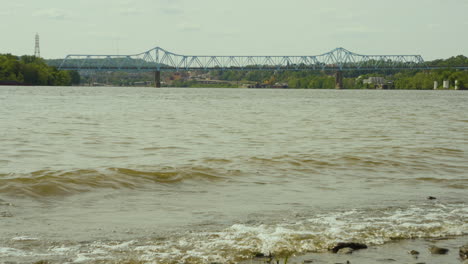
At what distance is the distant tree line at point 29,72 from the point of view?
428 ft

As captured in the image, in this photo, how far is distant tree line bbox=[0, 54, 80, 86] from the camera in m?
130

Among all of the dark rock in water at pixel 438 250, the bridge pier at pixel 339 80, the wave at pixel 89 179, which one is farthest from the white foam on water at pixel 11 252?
the bridge pier at pixel 339 80

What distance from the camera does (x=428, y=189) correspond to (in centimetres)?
991

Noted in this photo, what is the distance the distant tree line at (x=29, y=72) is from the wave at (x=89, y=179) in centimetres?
12754

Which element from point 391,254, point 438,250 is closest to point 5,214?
point 391,254

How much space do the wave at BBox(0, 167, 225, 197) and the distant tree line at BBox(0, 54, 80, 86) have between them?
128m

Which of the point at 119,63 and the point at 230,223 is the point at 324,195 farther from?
the point at 119,63

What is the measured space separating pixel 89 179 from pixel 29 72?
13478 centimetres

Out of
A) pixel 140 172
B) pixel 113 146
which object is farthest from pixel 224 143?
pixel 140 172

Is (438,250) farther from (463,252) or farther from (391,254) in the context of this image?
(391,254)

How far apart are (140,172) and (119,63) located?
18709 cm

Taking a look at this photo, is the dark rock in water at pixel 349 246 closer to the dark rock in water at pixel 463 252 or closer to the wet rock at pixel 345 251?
the wet rock at pixel 345 251

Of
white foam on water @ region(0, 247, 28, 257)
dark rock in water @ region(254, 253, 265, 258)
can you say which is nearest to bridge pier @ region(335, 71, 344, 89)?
dark rock in water @ region(254, 253, 265, 258)

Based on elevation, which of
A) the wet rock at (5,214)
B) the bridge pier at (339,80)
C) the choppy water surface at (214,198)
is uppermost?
the bridge pier at (339,80)
